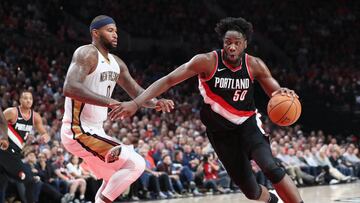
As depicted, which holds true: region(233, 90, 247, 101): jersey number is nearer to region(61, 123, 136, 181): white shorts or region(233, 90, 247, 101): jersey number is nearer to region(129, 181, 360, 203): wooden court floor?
region(61, 123, 136, 181): white shorts

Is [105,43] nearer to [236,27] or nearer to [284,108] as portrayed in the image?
[236,27]

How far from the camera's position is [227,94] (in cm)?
646

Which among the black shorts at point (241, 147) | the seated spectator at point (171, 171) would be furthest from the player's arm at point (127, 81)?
the seated spectator at point (171, 171)

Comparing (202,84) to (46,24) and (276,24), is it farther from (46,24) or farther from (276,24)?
(276,24)

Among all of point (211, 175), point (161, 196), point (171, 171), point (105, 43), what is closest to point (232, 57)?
point (105, 43)

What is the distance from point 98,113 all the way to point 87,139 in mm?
333

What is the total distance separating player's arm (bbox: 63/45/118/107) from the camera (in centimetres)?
609

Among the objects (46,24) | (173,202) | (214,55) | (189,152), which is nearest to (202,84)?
(214,55)

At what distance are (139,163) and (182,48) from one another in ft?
64.5

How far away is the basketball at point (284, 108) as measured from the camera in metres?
6.28

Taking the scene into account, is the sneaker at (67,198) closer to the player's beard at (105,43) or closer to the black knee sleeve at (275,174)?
the player's beard at (105,43)

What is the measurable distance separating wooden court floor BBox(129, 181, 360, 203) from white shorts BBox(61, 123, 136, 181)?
6.06 metres

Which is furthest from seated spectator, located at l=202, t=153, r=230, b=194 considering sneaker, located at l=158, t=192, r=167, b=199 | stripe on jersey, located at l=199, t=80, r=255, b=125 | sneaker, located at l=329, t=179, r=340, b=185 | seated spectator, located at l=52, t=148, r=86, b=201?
stripe on jersey, located at l=199, t=80, r=255, b=125

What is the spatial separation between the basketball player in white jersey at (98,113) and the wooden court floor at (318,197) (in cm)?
609
